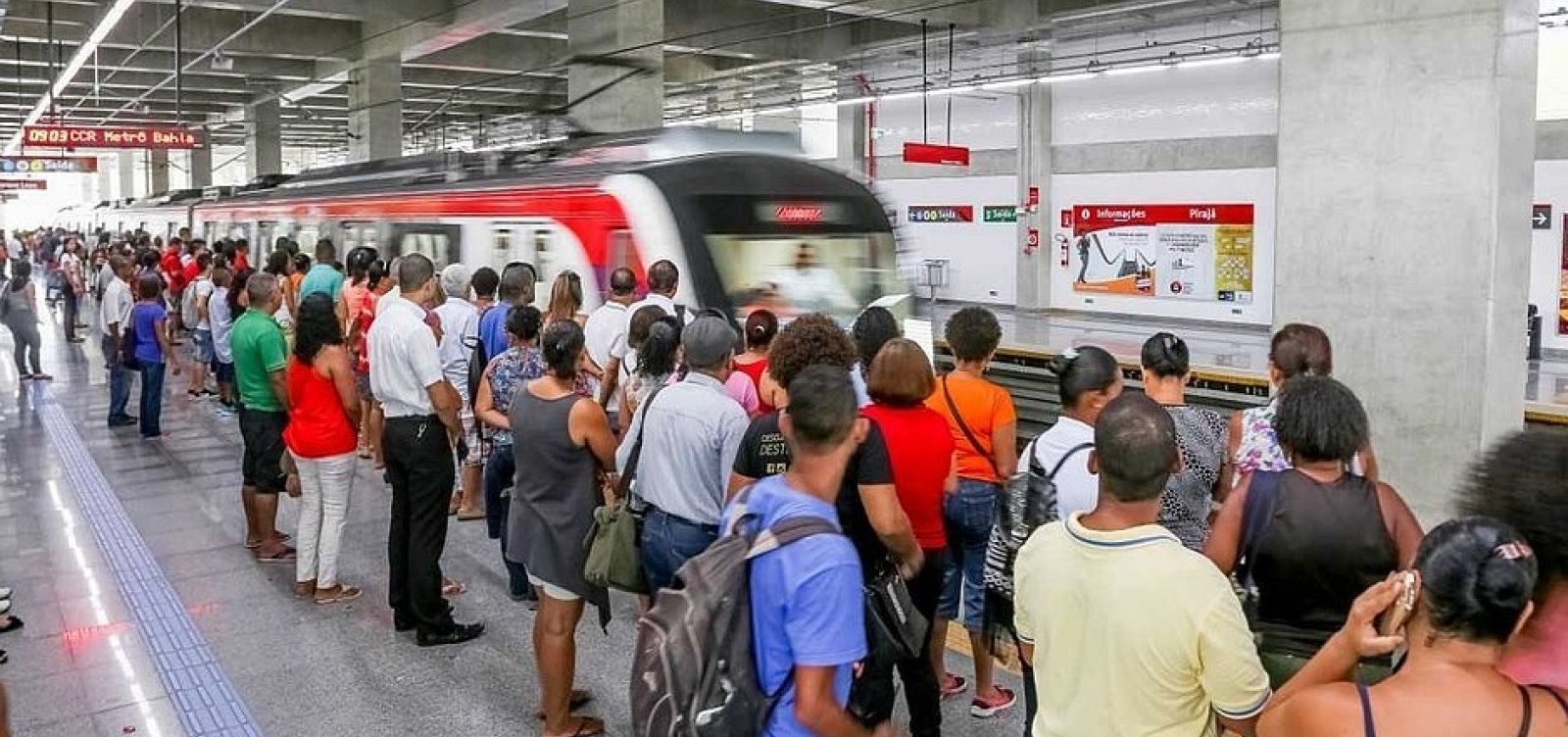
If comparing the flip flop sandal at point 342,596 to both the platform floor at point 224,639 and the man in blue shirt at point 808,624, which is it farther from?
the man in blue shirt at point 808,624

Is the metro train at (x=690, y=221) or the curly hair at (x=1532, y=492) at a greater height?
the metro train at (x=690, y=221)

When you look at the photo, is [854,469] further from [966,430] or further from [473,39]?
[473,39]

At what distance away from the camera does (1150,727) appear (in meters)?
2.21

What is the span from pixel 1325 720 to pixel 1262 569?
1.07 m

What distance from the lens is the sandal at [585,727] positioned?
166 inches

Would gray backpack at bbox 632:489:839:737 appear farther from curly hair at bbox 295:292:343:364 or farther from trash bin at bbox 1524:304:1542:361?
trash bin at bbox 1524:304:1542:361

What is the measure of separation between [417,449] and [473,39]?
815 inches

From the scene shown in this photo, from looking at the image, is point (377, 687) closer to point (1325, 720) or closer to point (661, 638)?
point (661, 638)

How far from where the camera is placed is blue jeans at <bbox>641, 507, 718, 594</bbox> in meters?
3.81

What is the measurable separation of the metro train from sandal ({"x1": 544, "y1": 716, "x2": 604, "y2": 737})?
14.2 feet

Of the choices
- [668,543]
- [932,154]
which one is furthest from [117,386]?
[932,154]

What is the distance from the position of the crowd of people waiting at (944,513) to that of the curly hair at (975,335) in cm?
1

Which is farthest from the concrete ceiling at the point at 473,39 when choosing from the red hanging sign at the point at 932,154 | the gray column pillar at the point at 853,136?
the red hanging sign at the point at 932,154

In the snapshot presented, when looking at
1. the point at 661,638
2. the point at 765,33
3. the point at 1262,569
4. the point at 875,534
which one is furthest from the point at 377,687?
the point at 765,33
